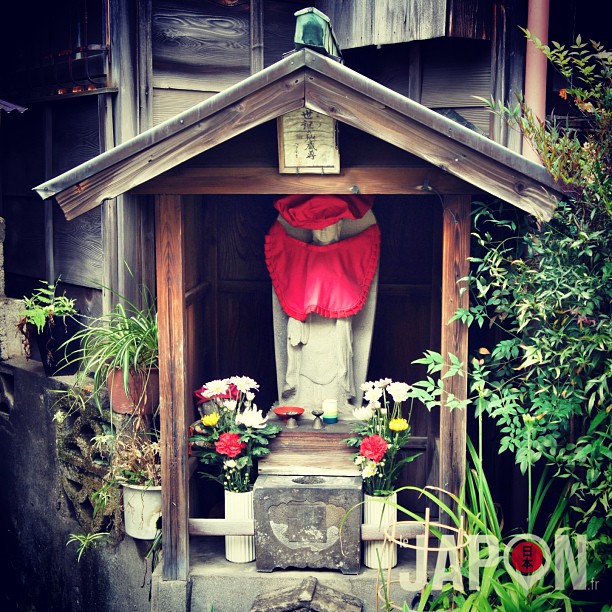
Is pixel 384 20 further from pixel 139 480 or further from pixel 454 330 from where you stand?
pixel 139 480

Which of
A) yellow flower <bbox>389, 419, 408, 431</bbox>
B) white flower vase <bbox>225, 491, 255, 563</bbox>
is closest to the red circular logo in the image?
yellow flower <bbox>389, 419, 408, 431</bbox>

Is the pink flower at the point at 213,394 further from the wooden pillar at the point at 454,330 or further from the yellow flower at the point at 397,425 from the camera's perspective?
the wooden pillar at the point at 454,330

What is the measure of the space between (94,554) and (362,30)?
468 centimetres

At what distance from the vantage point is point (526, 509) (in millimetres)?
6688

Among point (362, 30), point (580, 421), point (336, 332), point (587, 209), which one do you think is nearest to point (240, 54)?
point (362, 30)

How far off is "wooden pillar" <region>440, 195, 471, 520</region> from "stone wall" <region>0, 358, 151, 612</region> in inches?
98.2

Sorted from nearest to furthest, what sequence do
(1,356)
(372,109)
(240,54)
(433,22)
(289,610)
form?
(372,109) → (289,610) → (433,22) → (240,54) → (1,356)

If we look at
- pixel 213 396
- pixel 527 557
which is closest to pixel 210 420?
pixel 213 396

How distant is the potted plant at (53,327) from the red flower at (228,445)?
5.78ft

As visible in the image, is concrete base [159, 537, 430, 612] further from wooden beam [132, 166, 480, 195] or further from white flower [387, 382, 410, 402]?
wooden beam [132, 166, 480, 195]

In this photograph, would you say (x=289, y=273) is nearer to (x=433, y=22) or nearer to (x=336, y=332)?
(x=336, y=332)

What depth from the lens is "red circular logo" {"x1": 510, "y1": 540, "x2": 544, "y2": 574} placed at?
5336 millimetres

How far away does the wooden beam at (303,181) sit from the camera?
5391 mm

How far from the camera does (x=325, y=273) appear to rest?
6.50m
